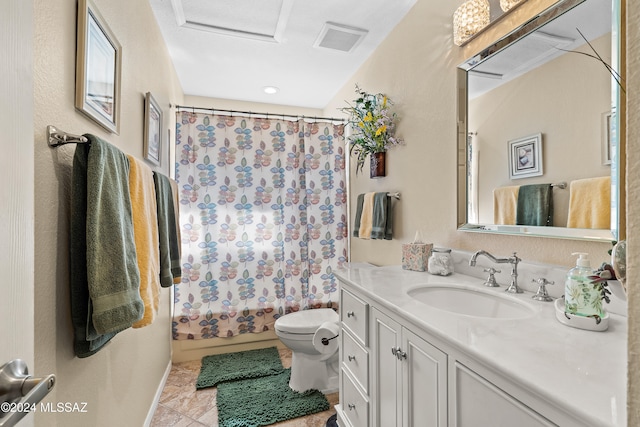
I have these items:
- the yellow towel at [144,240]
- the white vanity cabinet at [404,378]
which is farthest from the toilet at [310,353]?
the yellow towel at [144,240]

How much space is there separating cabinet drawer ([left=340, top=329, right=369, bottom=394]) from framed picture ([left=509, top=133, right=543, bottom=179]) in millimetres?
943

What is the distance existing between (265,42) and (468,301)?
6.65 ft

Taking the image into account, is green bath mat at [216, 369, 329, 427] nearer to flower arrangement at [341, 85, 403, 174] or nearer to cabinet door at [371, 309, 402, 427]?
cabinet door at [371, 309, 402, 427]

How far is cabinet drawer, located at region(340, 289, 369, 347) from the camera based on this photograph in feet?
4.20

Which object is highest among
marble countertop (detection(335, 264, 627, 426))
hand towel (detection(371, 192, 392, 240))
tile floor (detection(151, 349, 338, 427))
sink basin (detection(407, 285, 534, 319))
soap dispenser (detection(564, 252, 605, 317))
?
hand towel (detection(371, 192, 392, 240))

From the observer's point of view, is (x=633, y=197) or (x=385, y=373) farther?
(x=385, y=373)

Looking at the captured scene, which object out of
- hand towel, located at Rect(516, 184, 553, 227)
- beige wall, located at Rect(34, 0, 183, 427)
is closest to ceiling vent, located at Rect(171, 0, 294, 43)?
beige wall, located at Rect(34, 0, 183, 427)

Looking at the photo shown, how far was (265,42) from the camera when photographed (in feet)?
6.98

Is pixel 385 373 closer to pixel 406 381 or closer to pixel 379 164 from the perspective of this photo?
pixel 406 381

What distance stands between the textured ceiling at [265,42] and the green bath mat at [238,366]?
7.76ft

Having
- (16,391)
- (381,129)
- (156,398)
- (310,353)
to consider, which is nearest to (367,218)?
(381,129)

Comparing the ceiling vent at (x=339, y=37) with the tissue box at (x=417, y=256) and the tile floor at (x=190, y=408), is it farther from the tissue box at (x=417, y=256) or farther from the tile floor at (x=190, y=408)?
the tile floor at (x=190, y=408)

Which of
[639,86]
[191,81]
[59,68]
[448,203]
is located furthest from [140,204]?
[191,81]

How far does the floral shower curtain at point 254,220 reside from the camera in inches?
98.0
